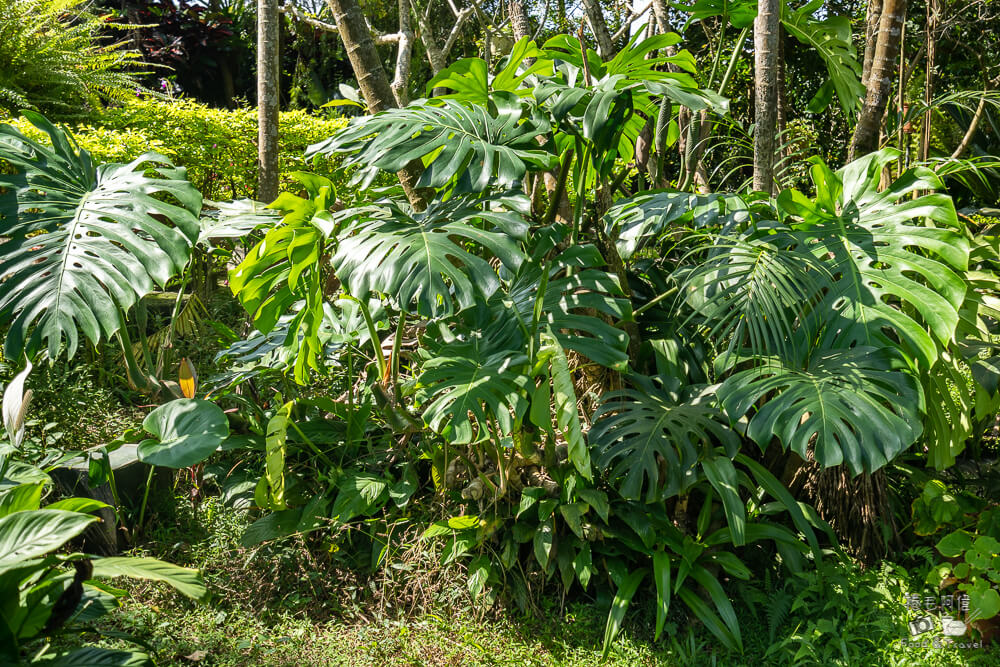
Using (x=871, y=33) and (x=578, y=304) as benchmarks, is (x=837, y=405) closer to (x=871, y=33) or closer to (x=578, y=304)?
(x=578, y=304)

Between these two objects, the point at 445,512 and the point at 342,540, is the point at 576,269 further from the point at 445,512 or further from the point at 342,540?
the point at 342,540

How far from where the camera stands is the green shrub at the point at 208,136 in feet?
15.9

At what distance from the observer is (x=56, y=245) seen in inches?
93.1

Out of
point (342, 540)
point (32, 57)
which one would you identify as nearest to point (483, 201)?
point (342, 540)

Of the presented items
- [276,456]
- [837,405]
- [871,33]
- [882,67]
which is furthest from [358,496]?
[871,33]

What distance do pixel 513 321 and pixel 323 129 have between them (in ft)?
11.5

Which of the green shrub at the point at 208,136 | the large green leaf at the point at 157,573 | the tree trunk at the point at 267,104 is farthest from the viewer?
the green shrub at the point at 208,136

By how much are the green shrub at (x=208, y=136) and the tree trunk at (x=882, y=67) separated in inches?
120

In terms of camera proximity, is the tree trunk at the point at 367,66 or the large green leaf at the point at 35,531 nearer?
the large green leaf at the point at 35,531

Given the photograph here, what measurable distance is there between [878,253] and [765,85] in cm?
91

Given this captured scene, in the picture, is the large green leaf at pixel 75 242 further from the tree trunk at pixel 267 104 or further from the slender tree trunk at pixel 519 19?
the slender tree trunk at pixel 519 19

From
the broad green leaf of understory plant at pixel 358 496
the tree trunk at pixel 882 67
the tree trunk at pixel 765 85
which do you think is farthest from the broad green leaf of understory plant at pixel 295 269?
the tree trunk at pixel 882 67

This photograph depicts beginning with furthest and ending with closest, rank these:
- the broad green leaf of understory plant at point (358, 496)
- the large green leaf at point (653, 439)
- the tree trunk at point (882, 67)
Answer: the tree trunk at point (882, 67), the broad green leaf of understory plant at point (358, 496), the large green leaf at point (653, 439)

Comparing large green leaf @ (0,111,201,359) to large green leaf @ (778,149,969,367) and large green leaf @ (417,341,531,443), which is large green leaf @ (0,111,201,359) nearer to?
large green leaf @ (417,341,531,443)
